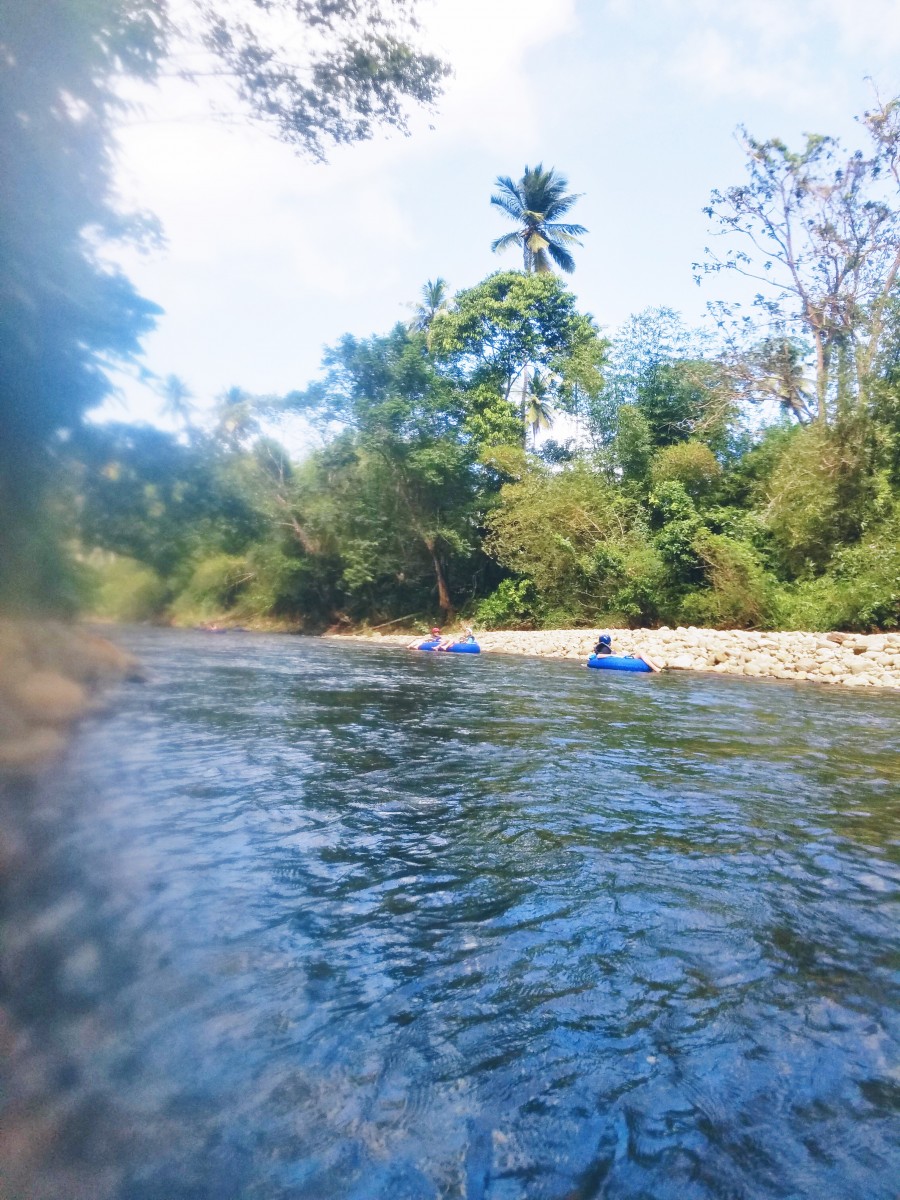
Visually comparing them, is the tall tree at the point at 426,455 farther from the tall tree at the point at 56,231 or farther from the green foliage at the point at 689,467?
the tall tree at the point at 56,231

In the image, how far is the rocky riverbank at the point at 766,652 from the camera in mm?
14156

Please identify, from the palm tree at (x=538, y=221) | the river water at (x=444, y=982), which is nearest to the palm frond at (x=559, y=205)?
the palm tree at (x=538, y=221)

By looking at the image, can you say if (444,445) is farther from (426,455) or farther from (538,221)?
(538,221)

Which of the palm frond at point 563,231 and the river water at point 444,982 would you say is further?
the palm frond at point 563,231

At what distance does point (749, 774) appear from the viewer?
6449 mm

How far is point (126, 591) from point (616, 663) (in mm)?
12681

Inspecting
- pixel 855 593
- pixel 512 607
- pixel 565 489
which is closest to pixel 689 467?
pixel 565 489

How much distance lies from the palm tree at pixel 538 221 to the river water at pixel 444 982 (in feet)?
101

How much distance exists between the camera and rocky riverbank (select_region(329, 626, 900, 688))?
1416 cm

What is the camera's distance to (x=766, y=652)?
52.2ft

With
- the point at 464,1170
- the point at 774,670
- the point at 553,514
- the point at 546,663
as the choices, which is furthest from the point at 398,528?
the point at 464,1170

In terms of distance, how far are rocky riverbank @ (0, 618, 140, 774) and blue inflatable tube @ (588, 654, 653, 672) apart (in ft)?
38.6

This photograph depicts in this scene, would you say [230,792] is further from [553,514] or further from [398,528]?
[553,514]

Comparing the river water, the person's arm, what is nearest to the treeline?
the river water
